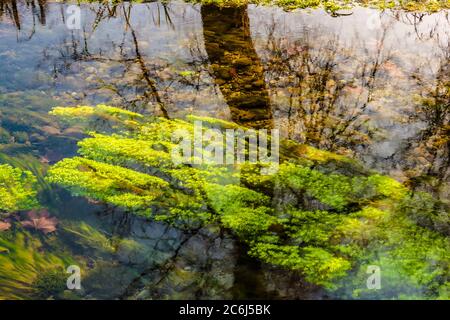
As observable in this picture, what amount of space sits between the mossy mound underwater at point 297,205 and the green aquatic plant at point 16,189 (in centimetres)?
20

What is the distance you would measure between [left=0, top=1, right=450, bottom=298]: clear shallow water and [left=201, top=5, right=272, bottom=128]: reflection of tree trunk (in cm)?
2

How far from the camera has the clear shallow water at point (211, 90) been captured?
315cm

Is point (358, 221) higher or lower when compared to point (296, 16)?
lower

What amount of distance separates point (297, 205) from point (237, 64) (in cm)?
274

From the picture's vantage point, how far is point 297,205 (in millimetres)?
3650

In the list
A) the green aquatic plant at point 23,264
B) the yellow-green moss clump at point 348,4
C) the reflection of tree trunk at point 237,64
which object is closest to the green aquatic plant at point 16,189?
the green aquatic plant at point 23,264

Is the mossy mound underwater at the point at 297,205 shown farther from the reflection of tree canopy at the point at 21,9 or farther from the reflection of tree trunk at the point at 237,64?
the reflection of tree canopy at the point at 21,9

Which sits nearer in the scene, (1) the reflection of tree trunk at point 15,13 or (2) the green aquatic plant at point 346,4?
(1) the reflection of tree trunk at point 15,13

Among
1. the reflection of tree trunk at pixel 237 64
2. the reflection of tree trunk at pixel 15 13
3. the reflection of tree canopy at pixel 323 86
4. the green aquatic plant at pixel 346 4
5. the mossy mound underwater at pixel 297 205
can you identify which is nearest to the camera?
the mossy mound underwater at pixel 297 205

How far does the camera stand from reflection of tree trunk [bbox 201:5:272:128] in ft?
16.5

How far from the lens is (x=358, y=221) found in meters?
3.51
